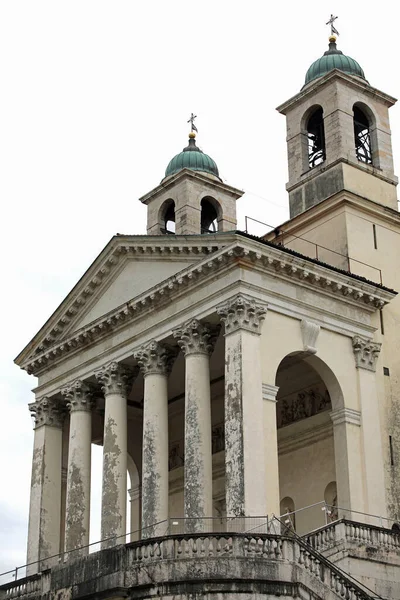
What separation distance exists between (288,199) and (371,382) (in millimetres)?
9090

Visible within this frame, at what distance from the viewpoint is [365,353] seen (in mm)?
35156

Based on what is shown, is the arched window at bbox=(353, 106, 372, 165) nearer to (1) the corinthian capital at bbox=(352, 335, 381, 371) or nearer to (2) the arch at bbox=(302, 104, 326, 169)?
(2) the arch at bbox=(302, 104, 326, 169)

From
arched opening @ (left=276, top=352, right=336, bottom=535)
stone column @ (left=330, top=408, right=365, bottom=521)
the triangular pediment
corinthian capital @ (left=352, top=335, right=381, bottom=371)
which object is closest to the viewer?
stone column @ (left=330, top=408, right=365, bottom=521)

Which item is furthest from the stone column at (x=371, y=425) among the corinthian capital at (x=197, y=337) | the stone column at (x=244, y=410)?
the corinthian capital at (x=197, y=337)

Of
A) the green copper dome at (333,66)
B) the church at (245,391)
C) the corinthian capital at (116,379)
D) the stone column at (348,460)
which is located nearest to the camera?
the church at (245,391)

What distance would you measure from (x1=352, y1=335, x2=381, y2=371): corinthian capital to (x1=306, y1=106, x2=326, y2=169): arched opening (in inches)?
348

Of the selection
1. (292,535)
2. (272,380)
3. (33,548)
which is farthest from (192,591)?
(33,548)

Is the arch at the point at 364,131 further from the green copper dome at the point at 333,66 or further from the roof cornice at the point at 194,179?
the roof cornice at the point at 194,179

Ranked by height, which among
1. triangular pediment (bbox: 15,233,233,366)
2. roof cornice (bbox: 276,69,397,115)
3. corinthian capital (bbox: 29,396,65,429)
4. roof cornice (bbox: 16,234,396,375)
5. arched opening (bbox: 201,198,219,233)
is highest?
roof cornice (bbox: 276,69,397,115)

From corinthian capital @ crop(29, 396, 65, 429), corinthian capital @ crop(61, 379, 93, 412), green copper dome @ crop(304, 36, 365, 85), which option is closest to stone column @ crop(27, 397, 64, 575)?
corinthian capital @ crop(29, 396, 65, 429)

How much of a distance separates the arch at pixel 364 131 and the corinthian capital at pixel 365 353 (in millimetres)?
8678

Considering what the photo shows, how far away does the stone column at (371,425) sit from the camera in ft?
108

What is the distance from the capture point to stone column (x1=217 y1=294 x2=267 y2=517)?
30.1 meters

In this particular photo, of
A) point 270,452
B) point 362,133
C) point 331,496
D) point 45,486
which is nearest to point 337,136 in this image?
point 362,133
